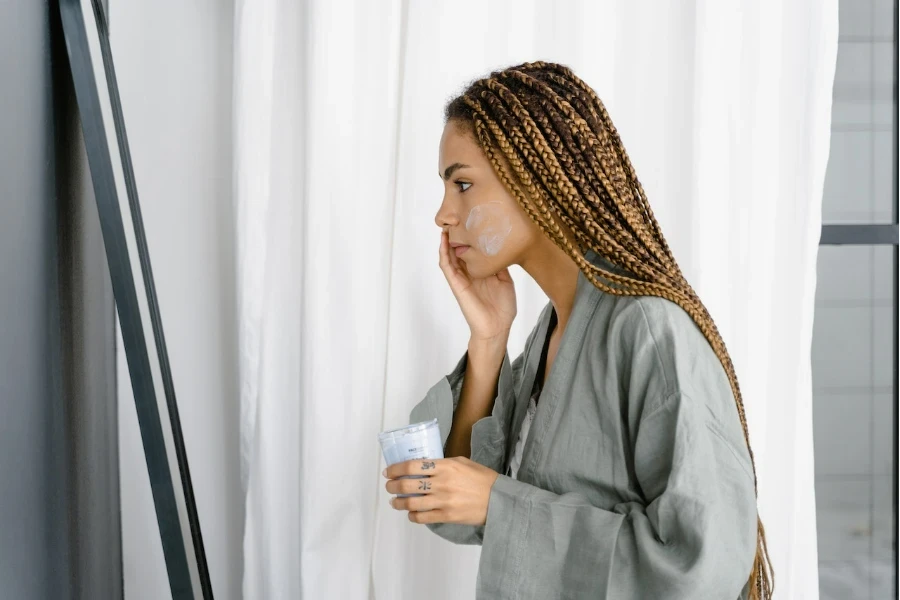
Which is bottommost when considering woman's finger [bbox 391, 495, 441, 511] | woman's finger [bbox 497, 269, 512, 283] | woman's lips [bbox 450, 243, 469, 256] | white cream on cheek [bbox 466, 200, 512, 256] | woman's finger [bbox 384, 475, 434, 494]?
woman's finger [bbox 391, 495, 441, 511]

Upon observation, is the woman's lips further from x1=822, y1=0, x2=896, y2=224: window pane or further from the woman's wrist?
x1=822, y1=0, x2=896, y2=224: window pane

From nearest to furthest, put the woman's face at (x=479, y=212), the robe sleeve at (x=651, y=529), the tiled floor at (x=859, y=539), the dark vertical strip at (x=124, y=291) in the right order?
the robe sleeve at (x=651, y=529) < the dark vertical strip at (x=124, y=291) < the woman's face at (x=479, y=212) < the tiled floor at (x=859, y=539)

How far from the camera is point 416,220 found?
1.48 meters

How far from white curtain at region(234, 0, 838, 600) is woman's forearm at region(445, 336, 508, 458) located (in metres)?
0.22

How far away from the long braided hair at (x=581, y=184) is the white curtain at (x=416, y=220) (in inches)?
17.9

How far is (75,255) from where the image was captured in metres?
1.08

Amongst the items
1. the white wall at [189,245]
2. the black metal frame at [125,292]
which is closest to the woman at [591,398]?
the black metal frame at [125,292]

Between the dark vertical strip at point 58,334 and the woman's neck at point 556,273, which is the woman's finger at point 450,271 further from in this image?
the dark vertical strip at point 58,334

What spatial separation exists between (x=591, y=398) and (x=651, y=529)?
0.17 meters

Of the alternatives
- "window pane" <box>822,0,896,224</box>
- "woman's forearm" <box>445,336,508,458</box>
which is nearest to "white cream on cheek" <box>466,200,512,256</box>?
"woman's forearm" <box>445,336,508,458</box>

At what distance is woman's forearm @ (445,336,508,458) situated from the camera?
4.15 feet

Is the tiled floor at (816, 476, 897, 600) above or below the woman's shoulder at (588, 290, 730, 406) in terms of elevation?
below

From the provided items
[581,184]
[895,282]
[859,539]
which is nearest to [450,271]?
[581,184]

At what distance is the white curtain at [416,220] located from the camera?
1.46 metres
